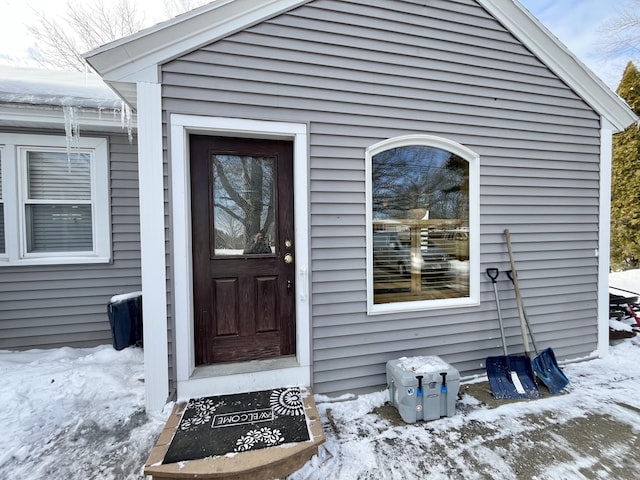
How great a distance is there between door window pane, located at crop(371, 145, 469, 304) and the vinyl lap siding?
200 millimetres

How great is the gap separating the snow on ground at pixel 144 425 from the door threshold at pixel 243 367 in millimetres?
364

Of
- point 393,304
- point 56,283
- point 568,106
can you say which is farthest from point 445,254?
point 56,283

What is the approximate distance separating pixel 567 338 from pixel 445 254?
1.80 metres

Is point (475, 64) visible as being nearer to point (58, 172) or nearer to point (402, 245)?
point (402, 245)

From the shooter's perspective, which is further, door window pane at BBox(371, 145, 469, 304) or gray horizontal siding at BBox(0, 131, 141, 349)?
gray horizontal siding at BBox(0, 131, 141, 349)

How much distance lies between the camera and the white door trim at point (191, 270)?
231cm

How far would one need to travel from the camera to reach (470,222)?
10.2 ft

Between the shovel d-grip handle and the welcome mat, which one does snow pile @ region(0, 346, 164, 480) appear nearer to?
the welcome mat

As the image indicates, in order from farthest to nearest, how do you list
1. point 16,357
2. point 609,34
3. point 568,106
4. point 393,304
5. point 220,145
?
point 609,34 < point 568,106 < point 16,357 < point 393,304 < point 220,145

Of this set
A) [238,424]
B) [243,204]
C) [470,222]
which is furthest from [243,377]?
[470,222]

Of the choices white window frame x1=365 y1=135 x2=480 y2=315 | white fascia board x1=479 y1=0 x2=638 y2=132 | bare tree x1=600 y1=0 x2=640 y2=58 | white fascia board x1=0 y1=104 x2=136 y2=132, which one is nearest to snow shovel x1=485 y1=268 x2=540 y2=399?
white window frame x1=365 y1=135 x2=480 y2=315

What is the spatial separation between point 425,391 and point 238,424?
4.64 ft

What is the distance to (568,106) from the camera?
3.37 metres

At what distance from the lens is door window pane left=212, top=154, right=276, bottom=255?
2.59 metres
